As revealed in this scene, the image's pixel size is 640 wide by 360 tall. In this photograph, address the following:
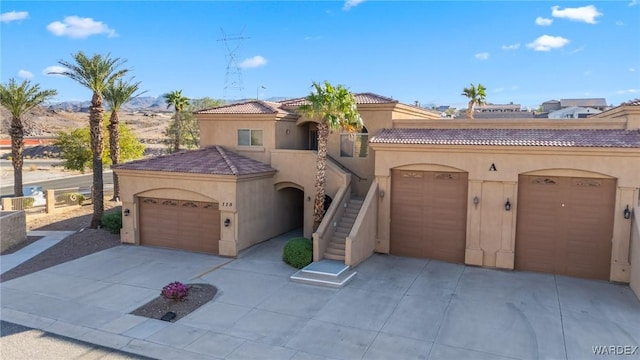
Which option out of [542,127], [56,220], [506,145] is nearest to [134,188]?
[56,220]

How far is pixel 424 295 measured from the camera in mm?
15031

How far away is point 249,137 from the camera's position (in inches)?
918

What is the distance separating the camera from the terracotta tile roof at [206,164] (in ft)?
65.7

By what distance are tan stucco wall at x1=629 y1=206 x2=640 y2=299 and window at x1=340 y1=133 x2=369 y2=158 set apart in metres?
11.5

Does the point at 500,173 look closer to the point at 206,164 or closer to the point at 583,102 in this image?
the point at 206,164

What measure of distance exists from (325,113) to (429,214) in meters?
6.25

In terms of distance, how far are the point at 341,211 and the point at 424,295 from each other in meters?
6.33

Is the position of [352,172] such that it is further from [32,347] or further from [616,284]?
[32,347]

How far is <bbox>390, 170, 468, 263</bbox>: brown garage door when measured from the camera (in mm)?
18578

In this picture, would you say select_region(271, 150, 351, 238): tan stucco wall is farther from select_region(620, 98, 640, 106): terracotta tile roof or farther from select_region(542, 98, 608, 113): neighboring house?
select_region(542, 98, 608, 113): neighboring house

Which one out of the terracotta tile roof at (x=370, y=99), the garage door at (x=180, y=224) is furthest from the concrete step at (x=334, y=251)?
the terracotta tile roof at (x=370, y=99)

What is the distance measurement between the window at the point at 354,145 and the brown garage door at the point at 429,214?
136 inches

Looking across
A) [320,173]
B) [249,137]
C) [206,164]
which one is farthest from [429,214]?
[206,164]

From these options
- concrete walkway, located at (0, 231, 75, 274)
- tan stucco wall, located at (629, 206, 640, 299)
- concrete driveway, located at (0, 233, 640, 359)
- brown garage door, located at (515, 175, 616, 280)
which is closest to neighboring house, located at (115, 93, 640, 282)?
brown garage door, located at (515, 175, 616, 280)
